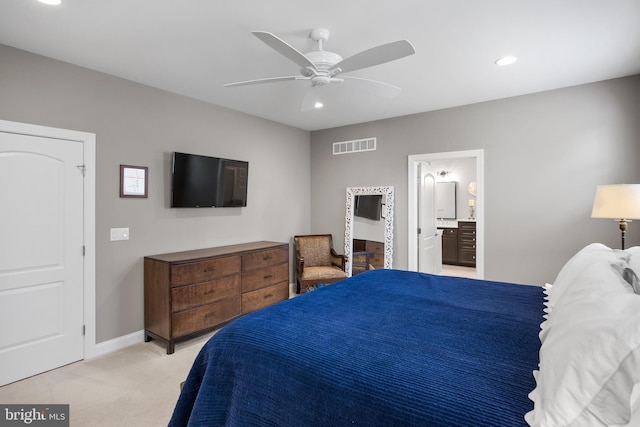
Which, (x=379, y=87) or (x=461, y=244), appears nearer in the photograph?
(x=379, y=87)

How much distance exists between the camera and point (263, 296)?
4.01m

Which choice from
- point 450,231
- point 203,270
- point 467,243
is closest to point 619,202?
point 203,270

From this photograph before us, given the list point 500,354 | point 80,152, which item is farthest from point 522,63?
Answer: point 80,152

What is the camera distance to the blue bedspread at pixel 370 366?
1022 millimetres

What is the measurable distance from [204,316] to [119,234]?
1.18 meters

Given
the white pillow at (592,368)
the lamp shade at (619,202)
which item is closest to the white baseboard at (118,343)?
the white pillow at (592,368)

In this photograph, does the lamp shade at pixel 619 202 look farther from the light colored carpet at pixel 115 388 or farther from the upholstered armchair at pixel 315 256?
the light colored carpet at pixel 115 388

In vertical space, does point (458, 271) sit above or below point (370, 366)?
below

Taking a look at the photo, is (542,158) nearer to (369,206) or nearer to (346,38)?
(369,206)

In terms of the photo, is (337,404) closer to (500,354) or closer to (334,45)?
(500,354)

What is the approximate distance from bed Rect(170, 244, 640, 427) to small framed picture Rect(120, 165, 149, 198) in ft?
7.65

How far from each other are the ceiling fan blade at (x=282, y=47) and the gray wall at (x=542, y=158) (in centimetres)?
267

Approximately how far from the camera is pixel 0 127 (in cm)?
254

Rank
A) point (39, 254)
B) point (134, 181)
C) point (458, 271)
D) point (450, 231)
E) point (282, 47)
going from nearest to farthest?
1. point (282, 47)
2. point (39, 254)
3. point (134, 181)
4. point (458, 271)
5. point (450, 231)
